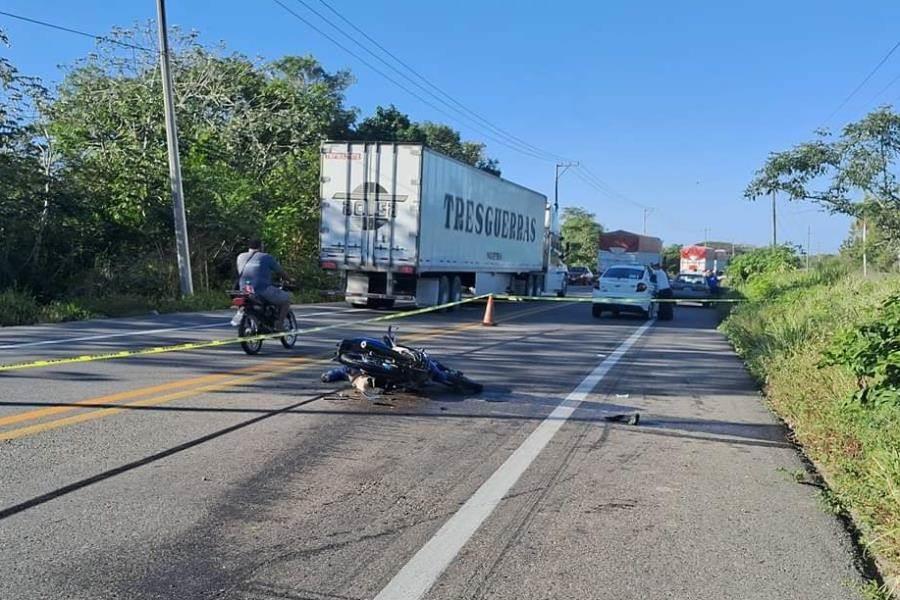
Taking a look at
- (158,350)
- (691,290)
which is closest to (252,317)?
(158,350)

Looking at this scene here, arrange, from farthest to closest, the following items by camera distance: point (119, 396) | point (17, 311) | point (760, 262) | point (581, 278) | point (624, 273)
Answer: point (581, 278) < point (760, 262) < point (624, 273) < point (17, 311) < point (119, 396)

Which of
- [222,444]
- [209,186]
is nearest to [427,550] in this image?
Result: [222,444]

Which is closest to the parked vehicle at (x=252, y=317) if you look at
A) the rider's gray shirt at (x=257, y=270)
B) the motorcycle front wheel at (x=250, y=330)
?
the motorcycle front wheel at (x=250, y=330)

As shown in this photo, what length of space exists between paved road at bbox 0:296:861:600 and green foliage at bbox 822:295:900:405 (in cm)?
89

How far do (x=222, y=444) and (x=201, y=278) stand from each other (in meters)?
19.9

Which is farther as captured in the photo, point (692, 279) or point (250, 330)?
point (692, 279)

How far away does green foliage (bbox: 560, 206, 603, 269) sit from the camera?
10103 centimetres

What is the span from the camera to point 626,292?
947 inches

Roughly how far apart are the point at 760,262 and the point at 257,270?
115 ft

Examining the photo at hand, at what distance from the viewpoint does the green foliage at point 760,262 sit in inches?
1556

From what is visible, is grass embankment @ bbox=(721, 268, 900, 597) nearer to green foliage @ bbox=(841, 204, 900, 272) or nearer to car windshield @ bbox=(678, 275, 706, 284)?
green foliage @ bbox=(841, 204, 900, 272)

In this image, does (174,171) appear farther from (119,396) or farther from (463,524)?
(463,524)

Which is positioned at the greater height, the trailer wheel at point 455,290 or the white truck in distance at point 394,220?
the white truck in distance at point 394,220

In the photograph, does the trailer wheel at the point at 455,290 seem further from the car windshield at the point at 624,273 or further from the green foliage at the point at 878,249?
the green foliage at the point at 878,249
